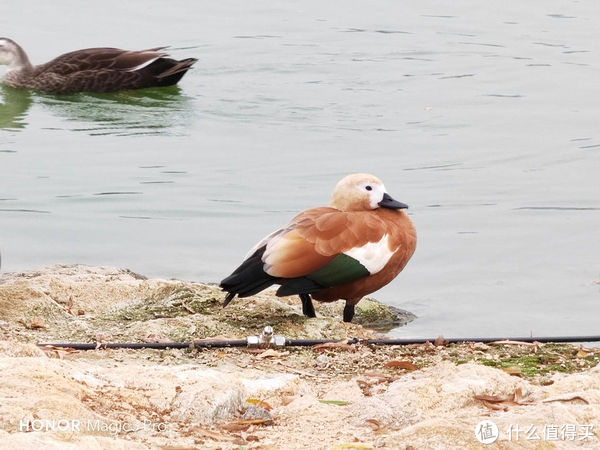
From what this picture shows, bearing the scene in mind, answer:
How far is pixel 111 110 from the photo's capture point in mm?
18141

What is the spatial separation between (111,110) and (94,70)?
3.08ft

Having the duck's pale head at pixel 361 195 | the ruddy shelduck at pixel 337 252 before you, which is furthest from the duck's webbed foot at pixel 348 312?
the duck's pale head at pixel 361 195

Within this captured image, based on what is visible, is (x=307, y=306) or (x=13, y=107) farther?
(x=13, y=107)

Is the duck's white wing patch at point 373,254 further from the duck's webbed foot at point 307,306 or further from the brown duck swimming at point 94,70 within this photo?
the brown duck swimming at point 94,70

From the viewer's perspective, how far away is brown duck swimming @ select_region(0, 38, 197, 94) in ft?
61.3

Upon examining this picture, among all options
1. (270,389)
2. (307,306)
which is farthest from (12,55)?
(270,389)

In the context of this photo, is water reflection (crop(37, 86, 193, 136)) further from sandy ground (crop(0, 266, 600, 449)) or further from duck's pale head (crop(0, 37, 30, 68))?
sandy ground (crop(0, 266, 600, 449))

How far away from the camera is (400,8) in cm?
2509

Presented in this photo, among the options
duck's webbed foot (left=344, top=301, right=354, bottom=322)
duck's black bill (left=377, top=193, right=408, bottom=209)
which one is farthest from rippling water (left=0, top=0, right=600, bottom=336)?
duck's black bill (left=377, top=193, right=408, bottom=209)

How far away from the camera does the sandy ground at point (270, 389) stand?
15.0 feet

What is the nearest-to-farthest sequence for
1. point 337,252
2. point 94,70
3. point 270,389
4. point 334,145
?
point 270,389, point 337,252, point 334,145, point 94,70

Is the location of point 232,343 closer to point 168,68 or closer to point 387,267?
point 387,267

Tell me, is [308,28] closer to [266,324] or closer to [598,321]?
[598,321]

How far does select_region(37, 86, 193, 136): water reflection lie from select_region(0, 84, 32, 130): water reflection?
0.97ft
